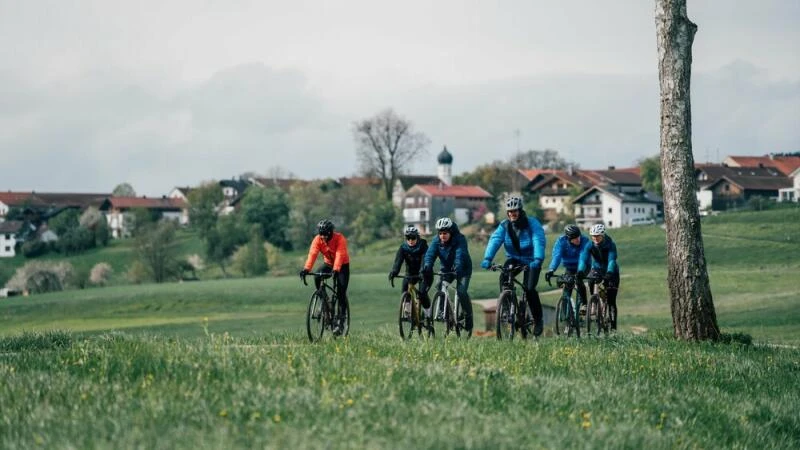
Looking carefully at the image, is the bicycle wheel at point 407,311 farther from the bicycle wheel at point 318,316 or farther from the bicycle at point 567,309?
the bicycle at point 567,309

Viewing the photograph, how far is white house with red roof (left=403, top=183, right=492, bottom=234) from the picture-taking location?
179 meters

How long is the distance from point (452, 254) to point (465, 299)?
0.79 metres

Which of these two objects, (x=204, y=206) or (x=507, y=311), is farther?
(x=204, y=206)

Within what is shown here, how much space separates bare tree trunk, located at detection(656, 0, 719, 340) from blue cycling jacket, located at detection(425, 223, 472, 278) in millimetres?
3704

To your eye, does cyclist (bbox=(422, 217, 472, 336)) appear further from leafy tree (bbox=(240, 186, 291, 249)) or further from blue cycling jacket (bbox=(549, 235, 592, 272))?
leafy tree (bbox=(240, 186, 291, 249))

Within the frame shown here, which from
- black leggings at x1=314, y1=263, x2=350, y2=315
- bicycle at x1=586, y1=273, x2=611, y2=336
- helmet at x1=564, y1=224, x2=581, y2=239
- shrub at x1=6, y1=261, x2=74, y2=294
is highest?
helmet at x1=564, y1=224, x2=581, y2=239

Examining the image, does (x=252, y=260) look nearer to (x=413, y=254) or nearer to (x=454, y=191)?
(x=454, y=191)

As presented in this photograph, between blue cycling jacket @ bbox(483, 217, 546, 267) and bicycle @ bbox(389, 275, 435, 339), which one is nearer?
blue cycling jacket @ bbox(483, 217, 546, 267)

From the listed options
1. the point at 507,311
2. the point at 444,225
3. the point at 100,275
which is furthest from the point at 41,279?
the point at 507,311

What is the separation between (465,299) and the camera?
20.5 m

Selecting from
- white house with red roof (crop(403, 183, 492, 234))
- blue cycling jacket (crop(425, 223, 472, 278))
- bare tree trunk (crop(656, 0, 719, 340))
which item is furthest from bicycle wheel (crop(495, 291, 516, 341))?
white house with red roof (crop(403, 183, 492, 234))

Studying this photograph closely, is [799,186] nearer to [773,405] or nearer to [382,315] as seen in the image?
[382,315]

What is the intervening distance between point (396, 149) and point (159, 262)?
40.7 metres

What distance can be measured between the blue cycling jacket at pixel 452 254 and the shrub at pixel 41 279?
9957 centimetres
